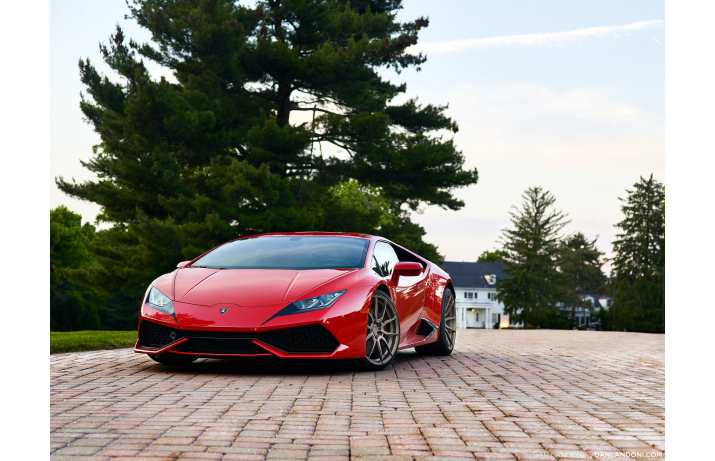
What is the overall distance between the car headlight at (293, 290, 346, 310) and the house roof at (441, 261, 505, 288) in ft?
283

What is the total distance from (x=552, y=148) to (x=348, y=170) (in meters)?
10.7

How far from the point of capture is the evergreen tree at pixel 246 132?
22.8 m

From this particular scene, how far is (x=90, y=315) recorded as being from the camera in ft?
167

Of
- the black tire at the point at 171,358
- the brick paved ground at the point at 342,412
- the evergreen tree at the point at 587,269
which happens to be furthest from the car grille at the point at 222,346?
the evergreen tree at the point at 587,269

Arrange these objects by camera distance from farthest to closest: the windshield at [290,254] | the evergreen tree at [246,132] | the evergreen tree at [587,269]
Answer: the evergreen tree at [587,269], the evergreen tree at [246,132], the windshield at [290,254]

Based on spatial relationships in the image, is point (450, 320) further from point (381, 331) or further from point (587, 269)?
point (587, 269)

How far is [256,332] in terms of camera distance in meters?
5.46

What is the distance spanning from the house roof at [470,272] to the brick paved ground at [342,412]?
86.1 m

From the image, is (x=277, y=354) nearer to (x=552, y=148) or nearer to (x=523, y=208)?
(x=552, y=148)

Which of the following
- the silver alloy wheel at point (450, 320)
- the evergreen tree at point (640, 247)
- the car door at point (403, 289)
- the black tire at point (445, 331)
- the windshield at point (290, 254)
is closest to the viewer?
the windshield at point (290, 254)

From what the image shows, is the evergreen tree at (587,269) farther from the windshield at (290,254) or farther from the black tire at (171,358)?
the black tire at (171,358)

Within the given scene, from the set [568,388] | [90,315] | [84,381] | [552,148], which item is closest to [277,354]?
[84,381]

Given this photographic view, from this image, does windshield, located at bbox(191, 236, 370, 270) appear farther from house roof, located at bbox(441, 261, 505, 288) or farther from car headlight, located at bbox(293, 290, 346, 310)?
house roof, located at bbox(441, 261, 505, 288)

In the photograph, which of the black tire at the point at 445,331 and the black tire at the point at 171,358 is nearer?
the black tire at the point at 171,358
